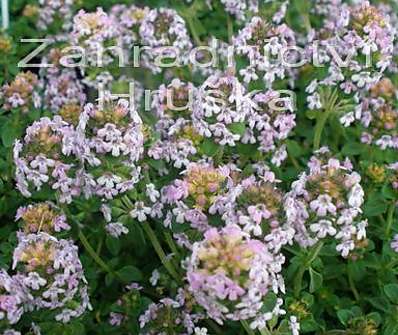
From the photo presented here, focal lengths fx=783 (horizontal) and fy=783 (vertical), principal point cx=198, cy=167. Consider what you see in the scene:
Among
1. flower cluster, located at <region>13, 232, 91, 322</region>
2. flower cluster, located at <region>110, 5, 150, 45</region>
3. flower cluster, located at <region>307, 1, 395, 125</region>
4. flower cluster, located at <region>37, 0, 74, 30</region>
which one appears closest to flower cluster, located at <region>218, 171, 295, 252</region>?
flower cluster, located at <region>13, 232, 91, 322</region>

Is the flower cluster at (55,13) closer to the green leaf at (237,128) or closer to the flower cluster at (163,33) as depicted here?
the flower cluster at (163,33)

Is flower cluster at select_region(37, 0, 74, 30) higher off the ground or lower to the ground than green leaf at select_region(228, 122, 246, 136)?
higher

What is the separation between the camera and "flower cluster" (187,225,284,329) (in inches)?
52.3

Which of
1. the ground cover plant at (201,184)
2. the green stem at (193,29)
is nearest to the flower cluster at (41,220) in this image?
the ground cover plant at (201,184)

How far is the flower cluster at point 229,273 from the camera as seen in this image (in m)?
1.33

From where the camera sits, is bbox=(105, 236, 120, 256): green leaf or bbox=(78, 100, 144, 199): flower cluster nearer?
bbox=(78, 100, 144, 199): flower cluster

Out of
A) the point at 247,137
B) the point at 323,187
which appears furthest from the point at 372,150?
the point at 323,187

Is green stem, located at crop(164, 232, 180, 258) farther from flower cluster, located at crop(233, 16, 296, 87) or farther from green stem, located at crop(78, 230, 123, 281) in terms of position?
flower cluster, located at crop(233, 16, 296, 87)

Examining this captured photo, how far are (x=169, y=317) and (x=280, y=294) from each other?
31 cm

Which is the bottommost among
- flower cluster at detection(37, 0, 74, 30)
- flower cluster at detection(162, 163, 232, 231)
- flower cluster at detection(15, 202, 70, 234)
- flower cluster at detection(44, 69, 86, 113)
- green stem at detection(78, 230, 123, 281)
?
green stem at detection(78, 230, 123, 281)

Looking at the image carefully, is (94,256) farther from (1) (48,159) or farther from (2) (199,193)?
(2) (199,193)

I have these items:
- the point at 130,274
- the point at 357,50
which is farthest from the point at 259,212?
the point at 357,50

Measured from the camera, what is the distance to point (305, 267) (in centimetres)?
188

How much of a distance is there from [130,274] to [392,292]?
66 cm
